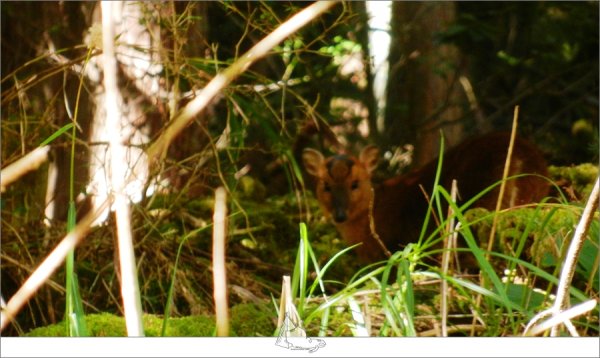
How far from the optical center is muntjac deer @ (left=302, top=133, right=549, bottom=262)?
4.88 metres

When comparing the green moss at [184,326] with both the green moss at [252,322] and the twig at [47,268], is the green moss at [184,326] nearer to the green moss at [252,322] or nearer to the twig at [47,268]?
the green moss at [252,322]

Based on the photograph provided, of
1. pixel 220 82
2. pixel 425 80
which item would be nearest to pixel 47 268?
pixel 220 82

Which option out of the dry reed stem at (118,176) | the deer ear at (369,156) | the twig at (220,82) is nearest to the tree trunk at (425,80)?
the deer ear at (369,156)

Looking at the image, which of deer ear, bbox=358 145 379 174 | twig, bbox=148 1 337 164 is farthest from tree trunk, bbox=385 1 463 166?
twig, bbox=148 1 337 164

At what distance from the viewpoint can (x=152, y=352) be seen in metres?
2.25

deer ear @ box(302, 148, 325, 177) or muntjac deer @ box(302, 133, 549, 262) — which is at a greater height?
deer ear @ box(302, 148, 325, 177)

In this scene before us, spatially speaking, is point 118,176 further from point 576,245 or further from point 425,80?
point 425,80

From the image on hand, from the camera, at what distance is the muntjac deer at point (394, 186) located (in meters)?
4.88

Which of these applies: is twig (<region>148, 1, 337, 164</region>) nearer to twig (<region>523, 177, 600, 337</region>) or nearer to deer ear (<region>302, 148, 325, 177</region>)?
twig (<region>523, 177, 600, 337</region>)

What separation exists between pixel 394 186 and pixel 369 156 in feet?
0.98

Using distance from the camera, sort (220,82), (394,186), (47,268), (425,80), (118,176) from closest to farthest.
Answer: (47,268), (118,176), (220,82), (394,186), (425,80)

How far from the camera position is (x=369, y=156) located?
561cm

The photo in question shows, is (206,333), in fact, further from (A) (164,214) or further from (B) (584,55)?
(B) (584,55)

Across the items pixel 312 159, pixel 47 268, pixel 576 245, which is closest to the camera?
pixel 47 268
